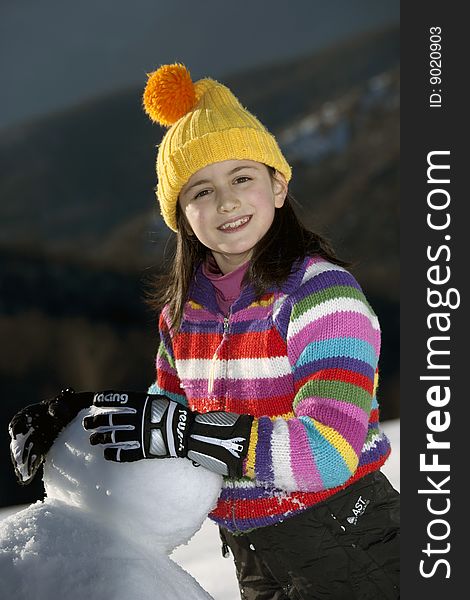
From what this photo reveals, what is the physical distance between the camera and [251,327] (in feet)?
3.67

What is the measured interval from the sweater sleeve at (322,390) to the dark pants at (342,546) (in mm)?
124

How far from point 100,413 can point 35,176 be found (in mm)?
6624

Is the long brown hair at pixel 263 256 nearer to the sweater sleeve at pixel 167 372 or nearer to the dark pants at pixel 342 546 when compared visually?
the sweater sleeve at pixel 167 372

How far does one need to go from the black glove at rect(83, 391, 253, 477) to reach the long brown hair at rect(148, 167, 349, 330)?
0.26 m

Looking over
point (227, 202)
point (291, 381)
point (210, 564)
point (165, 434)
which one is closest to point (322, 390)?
point (291, 381)

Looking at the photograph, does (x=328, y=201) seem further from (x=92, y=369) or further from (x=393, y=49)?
(x=92, y=369)

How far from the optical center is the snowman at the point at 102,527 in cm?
85

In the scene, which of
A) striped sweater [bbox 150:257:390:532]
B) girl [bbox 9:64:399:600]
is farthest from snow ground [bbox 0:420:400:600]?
striped sweater [bbox 150:257:390:532]

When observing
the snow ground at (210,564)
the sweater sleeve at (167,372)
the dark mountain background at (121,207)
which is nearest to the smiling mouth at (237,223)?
the sweater sleeve at (167,372)

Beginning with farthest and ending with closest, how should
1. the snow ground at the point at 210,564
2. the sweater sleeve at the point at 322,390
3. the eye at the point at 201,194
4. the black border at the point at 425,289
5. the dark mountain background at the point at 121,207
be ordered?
the dark mountain background at the point at 121,207, the snow ground at the point at 210,564, the eye at the point at 201,194, the black border at the point at 425,289, the sweater sleeve at the point at 322,390

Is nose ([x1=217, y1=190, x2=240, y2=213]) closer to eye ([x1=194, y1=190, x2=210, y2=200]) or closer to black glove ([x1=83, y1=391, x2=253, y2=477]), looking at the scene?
eye ([x1=194, y1=190, x2=210, y2=200])

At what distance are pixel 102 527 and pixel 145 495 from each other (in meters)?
0.06

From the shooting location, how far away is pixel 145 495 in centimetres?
93

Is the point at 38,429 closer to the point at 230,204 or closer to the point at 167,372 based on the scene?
the point at 167,372
